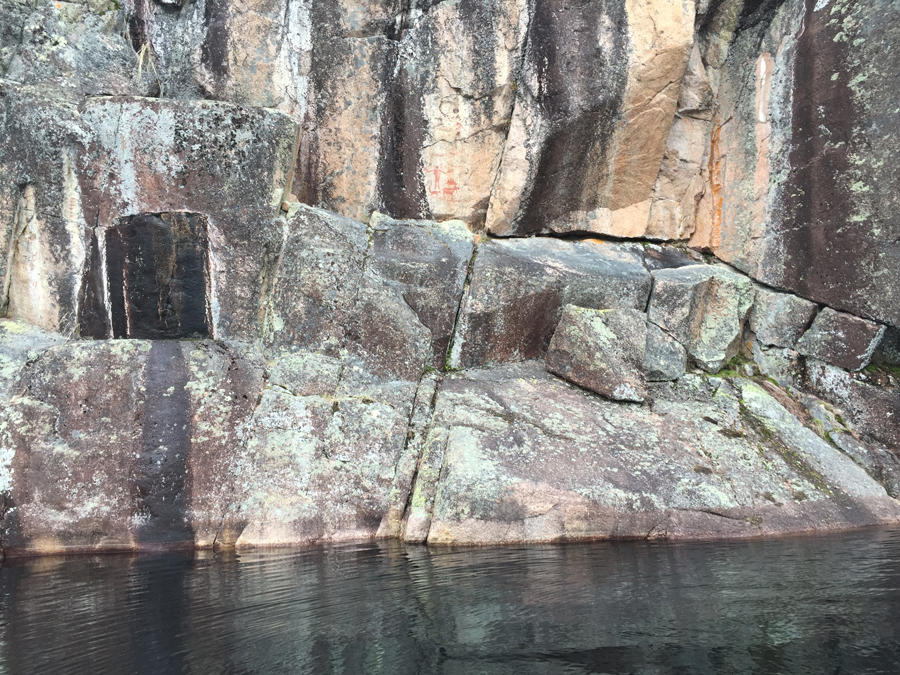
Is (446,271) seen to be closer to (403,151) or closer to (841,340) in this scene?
(403,151)

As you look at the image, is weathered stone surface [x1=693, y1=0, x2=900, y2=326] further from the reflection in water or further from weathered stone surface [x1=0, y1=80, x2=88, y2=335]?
weathered stone surface [x1=0, y1=80, x2=88, y2=335]

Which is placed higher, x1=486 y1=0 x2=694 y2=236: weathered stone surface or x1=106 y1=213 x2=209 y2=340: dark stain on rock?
x1=486 y1=0 x2=694 y2=236: weathered stone surface

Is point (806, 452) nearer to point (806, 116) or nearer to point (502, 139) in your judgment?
point (806, 116)

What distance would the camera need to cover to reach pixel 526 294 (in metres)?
8.51

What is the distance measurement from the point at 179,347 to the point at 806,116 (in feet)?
28.9

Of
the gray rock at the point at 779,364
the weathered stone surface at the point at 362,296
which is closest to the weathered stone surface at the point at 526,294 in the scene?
the weathered stone surface at the point at 362,296

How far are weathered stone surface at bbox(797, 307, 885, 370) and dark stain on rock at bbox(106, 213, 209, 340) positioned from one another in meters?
8.02

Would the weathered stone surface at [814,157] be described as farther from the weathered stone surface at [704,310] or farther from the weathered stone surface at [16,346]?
the weathered stone surface at [16,346]

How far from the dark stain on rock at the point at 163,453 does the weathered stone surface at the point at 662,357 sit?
581 cm

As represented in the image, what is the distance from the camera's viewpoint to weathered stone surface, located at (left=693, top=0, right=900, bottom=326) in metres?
7.75

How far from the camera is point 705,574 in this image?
4730 millimetres

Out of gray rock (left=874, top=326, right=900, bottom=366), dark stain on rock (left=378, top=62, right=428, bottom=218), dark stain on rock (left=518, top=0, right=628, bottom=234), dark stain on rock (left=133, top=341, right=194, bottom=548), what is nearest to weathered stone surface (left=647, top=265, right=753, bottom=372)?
gray rock (left=874, top=326, right=900, bottom=366)

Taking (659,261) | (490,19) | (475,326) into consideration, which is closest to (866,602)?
(475,326)

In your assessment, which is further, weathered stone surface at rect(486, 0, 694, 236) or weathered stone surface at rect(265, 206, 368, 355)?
weathered stone surface at rect(486, 0, 694, 236)
